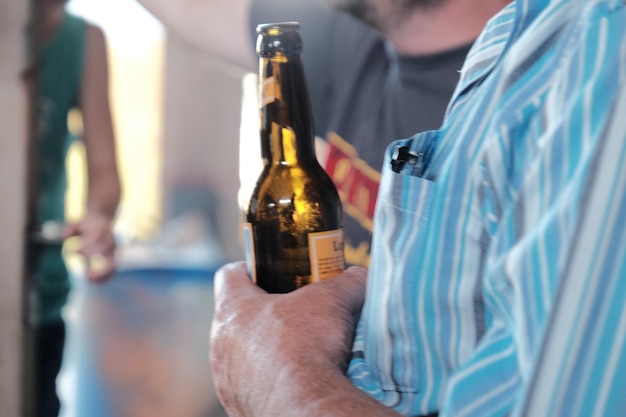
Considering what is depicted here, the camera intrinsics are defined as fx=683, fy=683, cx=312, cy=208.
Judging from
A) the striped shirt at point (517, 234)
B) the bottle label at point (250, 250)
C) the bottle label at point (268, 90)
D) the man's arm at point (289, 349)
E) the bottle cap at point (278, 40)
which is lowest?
the man's arm at point (289, 349)

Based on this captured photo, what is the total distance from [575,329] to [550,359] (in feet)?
0.05

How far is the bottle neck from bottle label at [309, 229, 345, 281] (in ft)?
0.25

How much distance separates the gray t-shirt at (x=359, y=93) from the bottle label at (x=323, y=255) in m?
0.25

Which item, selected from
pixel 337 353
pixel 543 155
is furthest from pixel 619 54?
pixel 337 353

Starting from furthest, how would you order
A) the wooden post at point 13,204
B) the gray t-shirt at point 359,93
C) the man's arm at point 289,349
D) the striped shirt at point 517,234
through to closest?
1. the wooden post at point 13,204
2. the gray t-shirt at point 359,93
3. the man's arm at point 289,349
4. the striped shirt at point 517,234

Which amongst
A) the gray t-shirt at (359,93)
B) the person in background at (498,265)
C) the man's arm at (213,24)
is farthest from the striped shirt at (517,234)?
the man's arm at (213,24)

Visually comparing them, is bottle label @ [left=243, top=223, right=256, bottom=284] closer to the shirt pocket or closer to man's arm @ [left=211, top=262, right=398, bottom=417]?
man's arm @ [left=211, top=262, right=398, bottom=417]

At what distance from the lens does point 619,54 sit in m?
0.28

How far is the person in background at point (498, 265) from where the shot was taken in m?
0.26

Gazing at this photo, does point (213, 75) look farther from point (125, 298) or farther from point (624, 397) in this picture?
point (624, 397)

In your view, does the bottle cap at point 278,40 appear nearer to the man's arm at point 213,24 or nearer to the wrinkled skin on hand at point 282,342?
the wrinkled skin on hand at point 282,342

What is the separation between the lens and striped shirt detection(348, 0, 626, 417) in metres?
0.26

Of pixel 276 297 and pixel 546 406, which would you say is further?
pixel 276 297

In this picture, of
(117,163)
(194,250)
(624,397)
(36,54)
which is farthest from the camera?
(194,250)
